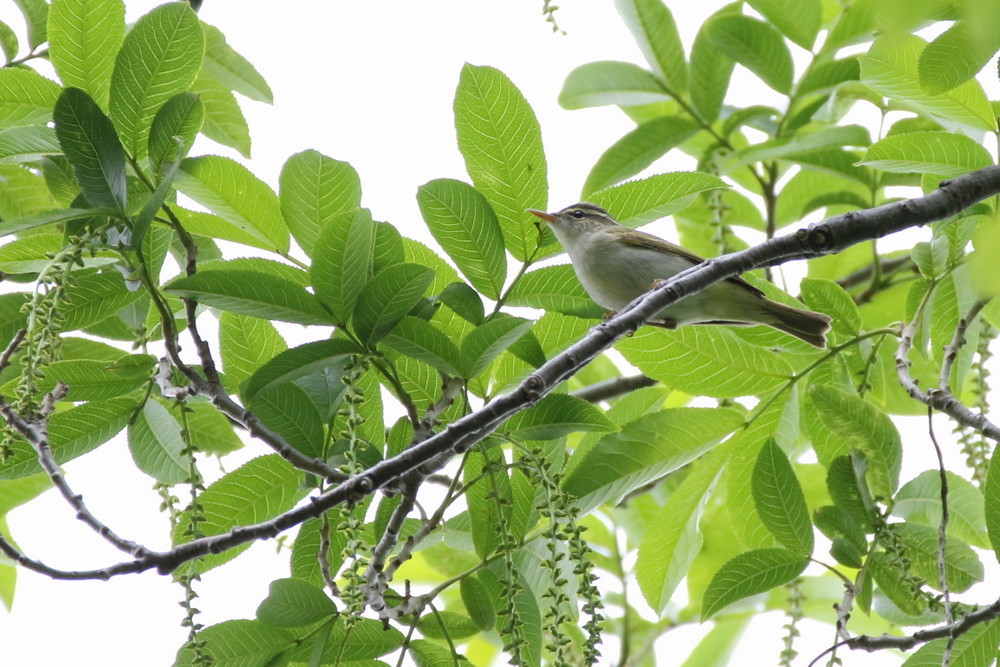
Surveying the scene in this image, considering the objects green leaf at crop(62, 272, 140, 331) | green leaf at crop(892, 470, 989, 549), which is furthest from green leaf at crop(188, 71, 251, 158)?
green leaf at crop(892, 470, 989, 549)

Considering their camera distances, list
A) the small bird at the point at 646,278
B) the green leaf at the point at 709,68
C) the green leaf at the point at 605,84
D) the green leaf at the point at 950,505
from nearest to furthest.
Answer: the green leaf at the point at 950,505 < the small bird at the point at 646,278 < the green leaf at the point at 709,68 < the green leaf at the point at 605,84

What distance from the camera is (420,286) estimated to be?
Result: 185 centimetres

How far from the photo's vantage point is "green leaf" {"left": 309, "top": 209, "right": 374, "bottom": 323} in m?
1.83

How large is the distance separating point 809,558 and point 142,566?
1.48 meters

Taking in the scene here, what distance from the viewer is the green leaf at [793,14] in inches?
129

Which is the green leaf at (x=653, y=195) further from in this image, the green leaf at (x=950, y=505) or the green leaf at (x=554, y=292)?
the green leaf at (x=950, y=505)

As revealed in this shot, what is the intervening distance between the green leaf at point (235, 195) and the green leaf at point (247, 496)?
519mm

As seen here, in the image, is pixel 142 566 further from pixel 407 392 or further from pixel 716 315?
pixel 716 315

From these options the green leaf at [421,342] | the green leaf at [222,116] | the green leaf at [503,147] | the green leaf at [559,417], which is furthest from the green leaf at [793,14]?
the green leaf at [421,342]

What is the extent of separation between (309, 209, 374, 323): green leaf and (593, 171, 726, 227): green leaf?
2.09 feet

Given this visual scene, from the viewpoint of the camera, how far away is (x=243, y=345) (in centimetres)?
220

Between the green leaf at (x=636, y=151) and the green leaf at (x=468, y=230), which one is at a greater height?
the green leaf at (x=636, y=151)

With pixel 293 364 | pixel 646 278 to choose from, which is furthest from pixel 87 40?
pixel 646 278

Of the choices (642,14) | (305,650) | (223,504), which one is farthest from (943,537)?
(642,14)
